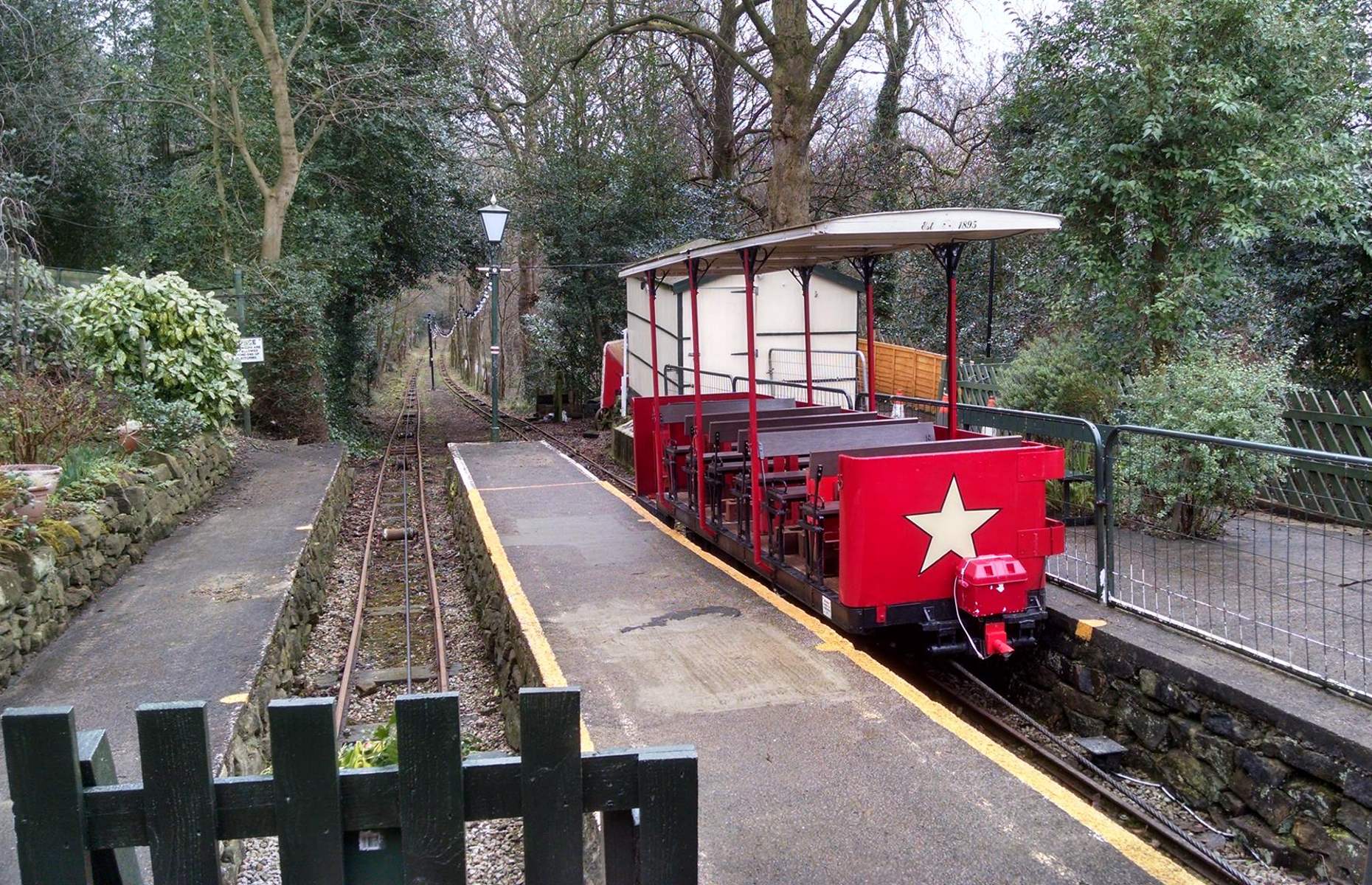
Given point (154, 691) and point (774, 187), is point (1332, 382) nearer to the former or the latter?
point (774, 187)

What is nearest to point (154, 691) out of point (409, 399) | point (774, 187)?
point (774, 187)

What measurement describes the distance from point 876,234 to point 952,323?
1335mm

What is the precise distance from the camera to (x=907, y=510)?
530cm

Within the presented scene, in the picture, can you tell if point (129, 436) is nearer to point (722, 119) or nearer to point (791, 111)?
point (791, 111)

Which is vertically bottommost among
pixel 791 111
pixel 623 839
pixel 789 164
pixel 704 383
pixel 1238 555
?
pixel 1238 555

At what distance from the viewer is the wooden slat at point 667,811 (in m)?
1.73

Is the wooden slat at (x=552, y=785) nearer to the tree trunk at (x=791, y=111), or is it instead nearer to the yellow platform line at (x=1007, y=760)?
the yellow platform line at (x=1007, y=760)

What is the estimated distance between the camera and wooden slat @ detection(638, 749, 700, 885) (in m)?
1.73

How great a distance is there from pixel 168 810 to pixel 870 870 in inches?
89.2

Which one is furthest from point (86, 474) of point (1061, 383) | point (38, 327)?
point (1061, 383)

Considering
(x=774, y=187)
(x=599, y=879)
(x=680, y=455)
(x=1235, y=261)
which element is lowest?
(x=599, y=879)

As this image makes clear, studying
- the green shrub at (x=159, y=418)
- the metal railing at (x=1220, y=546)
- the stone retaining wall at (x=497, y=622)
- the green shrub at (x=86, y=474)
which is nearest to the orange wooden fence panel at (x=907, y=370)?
the stone retaining wall at (x=497, y=622)

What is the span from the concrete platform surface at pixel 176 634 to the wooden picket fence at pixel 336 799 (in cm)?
125

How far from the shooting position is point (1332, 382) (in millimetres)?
11578
